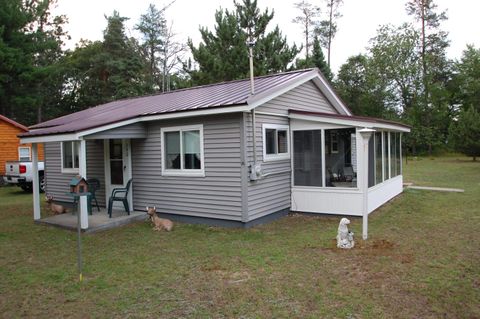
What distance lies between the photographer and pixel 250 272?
16.6 ft

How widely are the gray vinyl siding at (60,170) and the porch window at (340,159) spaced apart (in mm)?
5835

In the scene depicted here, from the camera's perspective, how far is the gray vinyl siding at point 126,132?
7.93m

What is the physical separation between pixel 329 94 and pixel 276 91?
3.68 m

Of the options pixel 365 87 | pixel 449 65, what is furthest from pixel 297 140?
pixel 449 65

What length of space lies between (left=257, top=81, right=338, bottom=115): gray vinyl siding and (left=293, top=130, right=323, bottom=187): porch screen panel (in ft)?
2.49

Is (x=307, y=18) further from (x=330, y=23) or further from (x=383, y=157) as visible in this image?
(x=383, y=157)

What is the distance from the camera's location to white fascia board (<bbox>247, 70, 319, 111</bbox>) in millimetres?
7234

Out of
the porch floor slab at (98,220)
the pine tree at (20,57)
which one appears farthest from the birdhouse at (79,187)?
the pine tree at (20,57)

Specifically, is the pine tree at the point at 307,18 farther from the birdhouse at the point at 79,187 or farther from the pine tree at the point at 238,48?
the birdhouse at the point at 79,187

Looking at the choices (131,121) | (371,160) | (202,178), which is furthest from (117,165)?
(371,160)

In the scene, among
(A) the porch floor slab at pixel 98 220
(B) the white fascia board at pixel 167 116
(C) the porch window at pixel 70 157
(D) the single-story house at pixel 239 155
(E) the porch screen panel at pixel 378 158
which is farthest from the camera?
(C) the porch window at pixel 70 157

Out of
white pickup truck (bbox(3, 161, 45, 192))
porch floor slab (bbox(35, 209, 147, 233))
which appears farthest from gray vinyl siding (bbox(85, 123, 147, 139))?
white pickup truck (bbox(3, 161, 45, 192))

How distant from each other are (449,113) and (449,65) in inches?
239

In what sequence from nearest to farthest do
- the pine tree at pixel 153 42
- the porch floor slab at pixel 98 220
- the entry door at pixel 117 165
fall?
the porch floor slab at pixel 98 220 → the entry door at pixel 117 165 → the pine tree at pixel 153 42
